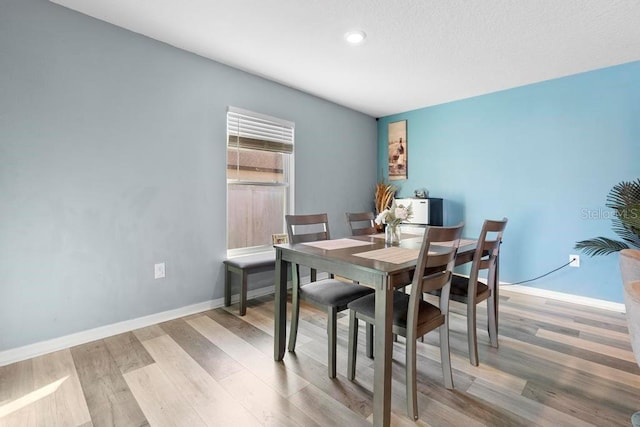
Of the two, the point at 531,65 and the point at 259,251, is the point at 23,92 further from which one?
the point at 531,65

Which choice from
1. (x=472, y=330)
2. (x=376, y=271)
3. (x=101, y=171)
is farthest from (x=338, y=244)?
(x=101, y=171)

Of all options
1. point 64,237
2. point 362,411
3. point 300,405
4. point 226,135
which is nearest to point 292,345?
point 300,405

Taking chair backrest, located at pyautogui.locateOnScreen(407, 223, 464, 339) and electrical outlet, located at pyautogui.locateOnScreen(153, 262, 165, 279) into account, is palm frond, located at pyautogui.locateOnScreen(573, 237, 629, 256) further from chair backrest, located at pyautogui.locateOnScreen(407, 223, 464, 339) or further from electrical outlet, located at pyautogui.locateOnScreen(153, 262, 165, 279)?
electrical outlet, located at pyautogui.locateOnScreen(153, 262, 165, 279)

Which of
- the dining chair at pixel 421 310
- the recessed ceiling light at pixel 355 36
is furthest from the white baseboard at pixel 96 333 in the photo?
the recessed ceiling light at pixel 355 36

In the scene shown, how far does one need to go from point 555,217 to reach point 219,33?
372cm

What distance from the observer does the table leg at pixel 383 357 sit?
4.27ft

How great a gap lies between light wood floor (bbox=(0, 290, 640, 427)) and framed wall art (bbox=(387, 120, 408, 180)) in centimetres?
258

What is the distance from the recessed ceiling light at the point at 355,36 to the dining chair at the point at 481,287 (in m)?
1.68

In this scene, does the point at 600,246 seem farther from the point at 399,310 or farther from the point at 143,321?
the point at 143,321

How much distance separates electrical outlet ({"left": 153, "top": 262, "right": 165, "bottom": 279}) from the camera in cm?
250

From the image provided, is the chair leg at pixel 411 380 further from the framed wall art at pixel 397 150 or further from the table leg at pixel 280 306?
the framed wall art at pixel 397 150

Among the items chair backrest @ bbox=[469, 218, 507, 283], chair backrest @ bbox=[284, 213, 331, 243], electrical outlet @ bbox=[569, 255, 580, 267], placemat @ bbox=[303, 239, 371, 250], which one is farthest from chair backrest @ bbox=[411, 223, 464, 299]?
electrical outlet @ bbox=[569, 255, 580, 267]

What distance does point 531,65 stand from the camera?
2838 millimetres

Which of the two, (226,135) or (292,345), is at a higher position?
A: (226,135)
